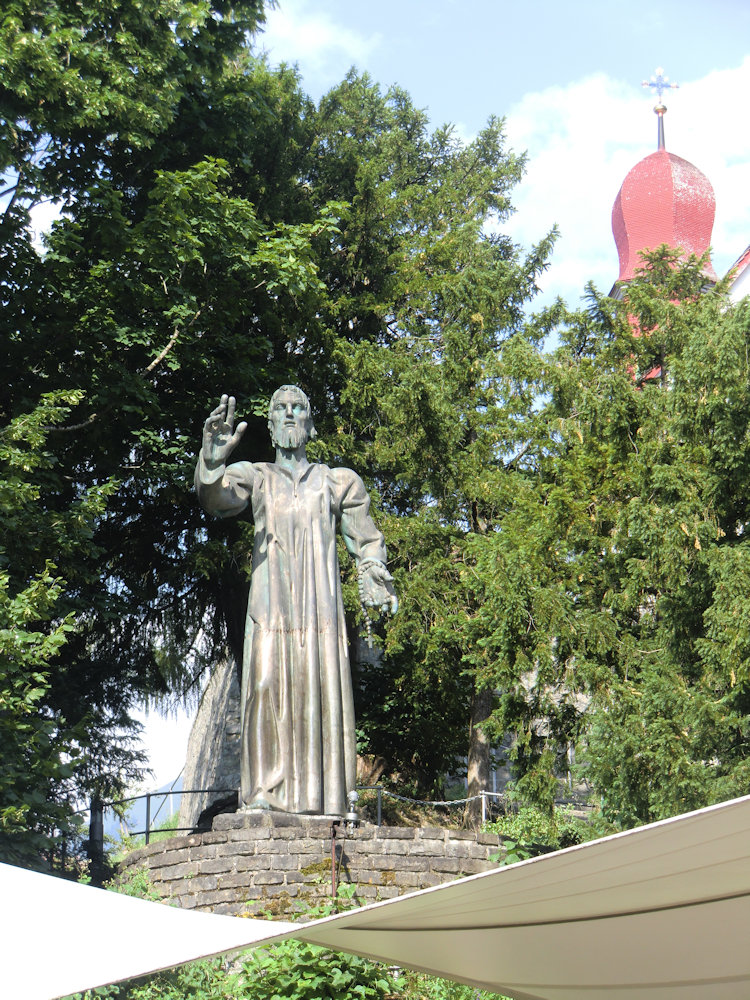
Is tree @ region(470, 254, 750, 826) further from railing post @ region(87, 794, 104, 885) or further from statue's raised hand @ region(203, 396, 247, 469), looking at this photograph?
statue's raised hand @ region(203, 396, 247, 469)

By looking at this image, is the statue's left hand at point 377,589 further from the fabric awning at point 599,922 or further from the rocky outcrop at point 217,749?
the rocky outcrop at point 217,749

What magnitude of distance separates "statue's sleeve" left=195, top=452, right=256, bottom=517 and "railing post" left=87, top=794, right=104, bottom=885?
20.5ft

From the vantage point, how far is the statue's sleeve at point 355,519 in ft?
29.5

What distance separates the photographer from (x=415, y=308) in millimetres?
19359

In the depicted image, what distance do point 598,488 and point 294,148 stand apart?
8.13m

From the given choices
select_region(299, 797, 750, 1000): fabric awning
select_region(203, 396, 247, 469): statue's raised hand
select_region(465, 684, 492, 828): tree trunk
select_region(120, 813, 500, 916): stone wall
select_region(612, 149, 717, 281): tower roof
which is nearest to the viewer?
select_region(299, 797, 750, 1000): fabric awning

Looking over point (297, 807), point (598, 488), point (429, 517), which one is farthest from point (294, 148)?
point (297, 807)

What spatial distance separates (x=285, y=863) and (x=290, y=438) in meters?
2.99

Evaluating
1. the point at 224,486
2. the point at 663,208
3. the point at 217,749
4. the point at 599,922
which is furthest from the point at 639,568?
the point at 663,208

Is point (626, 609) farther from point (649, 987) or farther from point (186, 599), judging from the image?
point (649, 987)

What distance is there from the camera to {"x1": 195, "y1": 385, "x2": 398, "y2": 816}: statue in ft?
27.1

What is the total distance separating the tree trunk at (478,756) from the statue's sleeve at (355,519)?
748 cm

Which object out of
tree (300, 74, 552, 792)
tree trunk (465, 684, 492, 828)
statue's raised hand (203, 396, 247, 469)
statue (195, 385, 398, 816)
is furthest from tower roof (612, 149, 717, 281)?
statue's raised hand (203, 396, 247, 469)

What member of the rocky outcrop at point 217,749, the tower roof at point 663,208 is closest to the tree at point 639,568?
the rocky outcrop at point 217,749
